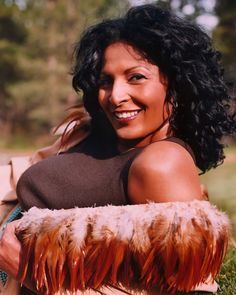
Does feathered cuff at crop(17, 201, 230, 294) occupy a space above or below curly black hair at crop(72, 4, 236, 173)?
below

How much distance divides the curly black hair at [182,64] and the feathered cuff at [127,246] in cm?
32

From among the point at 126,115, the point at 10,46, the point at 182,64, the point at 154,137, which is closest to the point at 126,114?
the point at 126,115

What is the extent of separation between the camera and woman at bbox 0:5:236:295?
1581 millimetres

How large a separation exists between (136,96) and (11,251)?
555 mm

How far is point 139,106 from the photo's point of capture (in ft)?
5.23

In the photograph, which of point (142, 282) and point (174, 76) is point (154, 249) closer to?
point (142, 282)

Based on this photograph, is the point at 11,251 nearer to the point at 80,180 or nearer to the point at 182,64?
the point at 80,180

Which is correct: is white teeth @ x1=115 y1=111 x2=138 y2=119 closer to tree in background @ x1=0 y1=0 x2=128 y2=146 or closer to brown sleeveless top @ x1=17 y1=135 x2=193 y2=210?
brown sleeveless top @ x1=17 y1=135 x2=193 y2=210

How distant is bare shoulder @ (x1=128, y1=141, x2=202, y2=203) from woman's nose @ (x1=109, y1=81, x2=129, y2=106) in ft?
0.75

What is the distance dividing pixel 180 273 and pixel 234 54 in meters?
14.7

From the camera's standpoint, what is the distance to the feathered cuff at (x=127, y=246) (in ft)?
4.39

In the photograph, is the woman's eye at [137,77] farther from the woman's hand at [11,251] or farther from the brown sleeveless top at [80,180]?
the woman's hand at [11,251]

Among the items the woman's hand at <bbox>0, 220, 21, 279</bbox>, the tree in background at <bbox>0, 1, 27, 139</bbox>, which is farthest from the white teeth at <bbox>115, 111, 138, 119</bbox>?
the tree in background at <bbox>0, 1, 27, 139</bbox>

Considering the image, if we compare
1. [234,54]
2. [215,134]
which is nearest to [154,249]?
[215,134]
